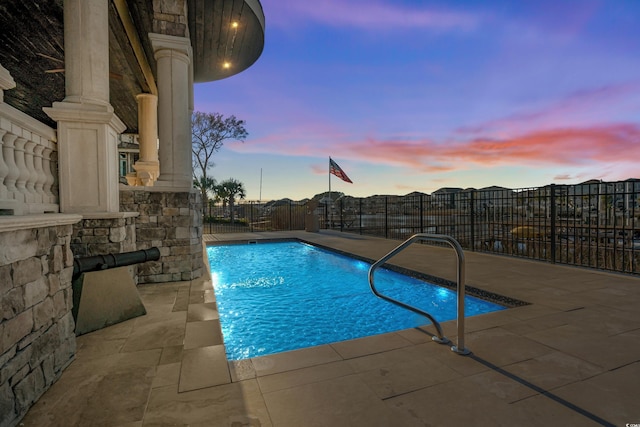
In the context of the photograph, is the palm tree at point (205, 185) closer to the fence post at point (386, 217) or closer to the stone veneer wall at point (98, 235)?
the fence post at point (386, 217)

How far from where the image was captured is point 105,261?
10.7 feet

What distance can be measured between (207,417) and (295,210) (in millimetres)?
14918

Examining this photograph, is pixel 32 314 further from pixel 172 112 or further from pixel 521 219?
pixel 521 219

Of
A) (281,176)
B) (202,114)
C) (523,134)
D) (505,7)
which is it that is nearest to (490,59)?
(505,7)

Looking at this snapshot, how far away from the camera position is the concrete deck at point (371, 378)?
1752 mm

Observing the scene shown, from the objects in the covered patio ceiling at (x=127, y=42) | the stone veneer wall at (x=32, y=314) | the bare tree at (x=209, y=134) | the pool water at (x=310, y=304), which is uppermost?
the bare tree at (x=209, y=134)

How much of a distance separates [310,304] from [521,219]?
719 cm

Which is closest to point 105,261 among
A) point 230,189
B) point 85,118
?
point 85,118

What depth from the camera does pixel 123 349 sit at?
2703mm

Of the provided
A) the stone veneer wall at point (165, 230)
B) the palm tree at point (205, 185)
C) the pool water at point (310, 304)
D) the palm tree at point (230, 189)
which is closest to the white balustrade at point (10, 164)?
the pool water at point (310, 304)

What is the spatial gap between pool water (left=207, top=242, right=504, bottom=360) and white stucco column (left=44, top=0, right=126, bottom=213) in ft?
7.78

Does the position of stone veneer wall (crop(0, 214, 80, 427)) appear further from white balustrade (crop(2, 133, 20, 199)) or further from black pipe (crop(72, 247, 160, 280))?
black pipe (crop(72, 247, 160, 280))

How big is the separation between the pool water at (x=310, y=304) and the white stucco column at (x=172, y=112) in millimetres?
2360

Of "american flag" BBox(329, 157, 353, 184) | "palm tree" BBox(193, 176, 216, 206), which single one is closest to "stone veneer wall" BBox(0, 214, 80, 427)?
"american flag" BBox(329, 157, 353, 184)
